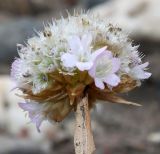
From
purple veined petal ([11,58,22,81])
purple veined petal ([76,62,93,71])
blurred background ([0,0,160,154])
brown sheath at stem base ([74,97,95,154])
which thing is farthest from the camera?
blurred background ([0,0,160,154])

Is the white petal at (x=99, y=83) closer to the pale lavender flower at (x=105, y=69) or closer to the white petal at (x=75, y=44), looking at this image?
the pale lavender flower at (x=105, y=69)

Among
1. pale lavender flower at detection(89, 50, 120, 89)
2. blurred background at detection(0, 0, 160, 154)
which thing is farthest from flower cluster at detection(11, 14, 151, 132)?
blurred background at detection(0, 0, 160, 154)

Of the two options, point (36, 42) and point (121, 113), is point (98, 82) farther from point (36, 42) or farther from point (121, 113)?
point (121, 113)

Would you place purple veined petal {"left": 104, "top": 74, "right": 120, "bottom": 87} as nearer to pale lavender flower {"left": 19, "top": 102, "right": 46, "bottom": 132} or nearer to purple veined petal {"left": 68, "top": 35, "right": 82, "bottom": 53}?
purple veined petal {"left": 68, "top": 35, "right": 82, "bottom": 53}

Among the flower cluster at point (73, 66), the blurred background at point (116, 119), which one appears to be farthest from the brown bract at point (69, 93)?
the blurred background at point (116, 119)

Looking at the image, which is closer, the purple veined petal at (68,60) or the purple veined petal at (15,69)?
the purple veined petal at (68,60)

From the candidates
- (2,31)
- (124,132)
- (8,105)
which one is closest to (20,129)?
(8,105)

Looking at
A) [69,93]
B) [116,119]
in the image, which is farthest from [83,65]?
[116,119]
